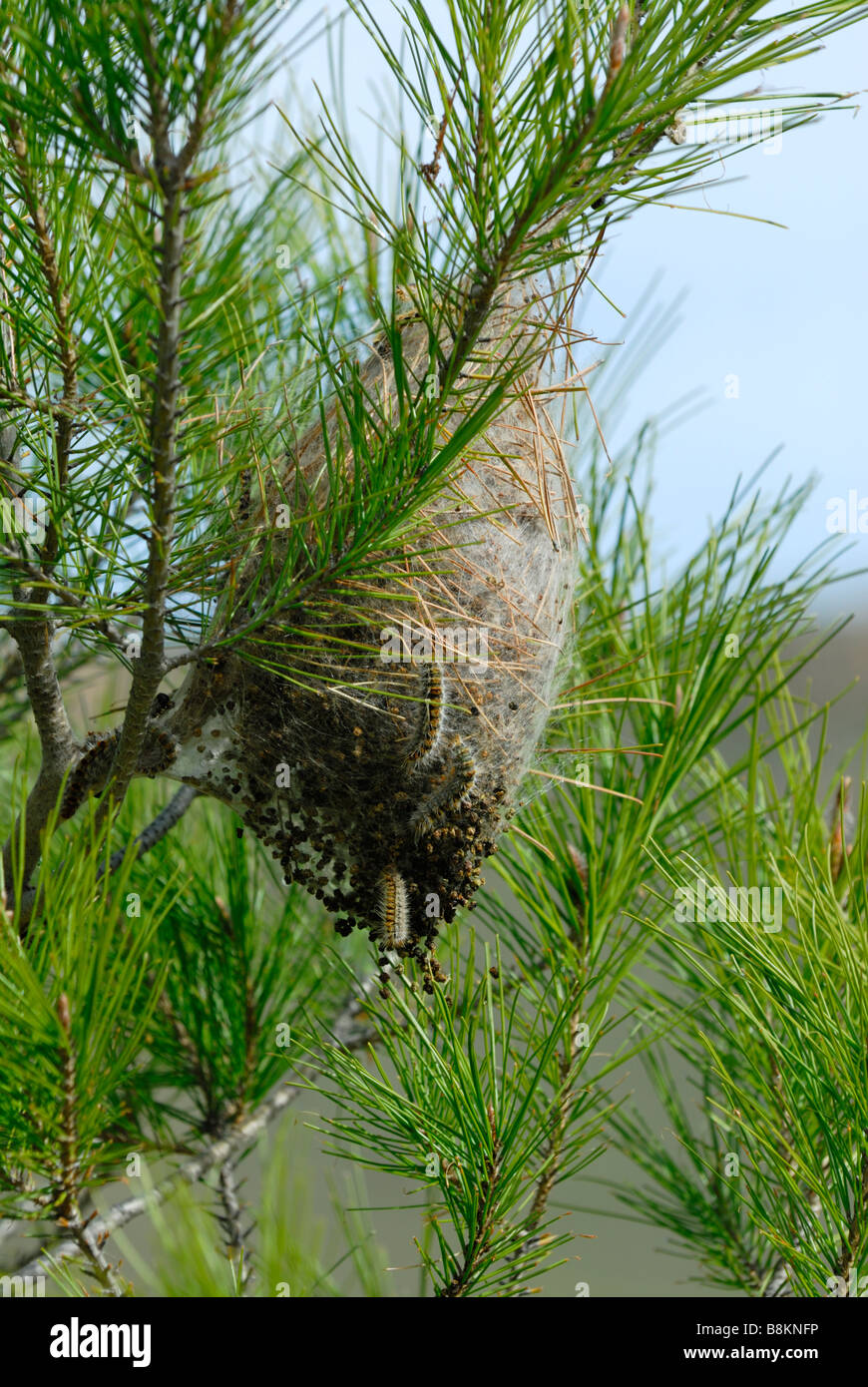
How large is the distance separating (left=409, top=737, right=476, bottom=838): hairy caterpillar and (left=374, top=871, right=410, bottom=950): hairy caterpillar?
0.11ft

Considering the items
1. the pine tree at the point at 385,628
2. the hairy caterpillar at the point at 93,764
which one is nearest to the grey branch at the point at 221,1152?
the pine tree at the point at 385,628

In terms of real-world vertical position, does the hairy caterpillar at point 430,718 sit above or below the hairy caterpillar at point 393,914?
above

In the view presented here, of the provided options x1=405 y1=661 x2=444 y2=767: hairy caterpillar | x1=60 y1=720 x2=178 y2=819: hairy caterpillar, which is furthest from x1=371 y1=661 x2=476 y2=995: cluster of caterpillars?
x1=60 y1=720 x2=178 y2=819: hairy caterpillar

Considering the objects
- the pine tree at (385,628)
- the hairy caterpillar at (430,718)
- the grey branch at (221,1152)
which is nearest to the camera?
the pine tree at (385,628)

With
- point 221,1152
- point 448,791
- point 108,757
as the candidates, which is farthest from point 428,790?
point 221,1152

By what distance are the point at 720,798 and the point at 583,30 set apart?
2.32ft

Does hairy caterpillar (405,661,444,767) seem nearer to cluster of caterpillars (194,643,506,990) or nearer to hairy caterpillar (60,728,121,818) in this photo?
cluster of caterpillars (194,643,506,990)

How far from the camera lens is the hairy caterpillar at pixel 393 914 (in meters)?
0.64

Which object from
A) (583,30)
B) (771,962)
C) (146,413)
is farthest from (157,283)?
(771,962)

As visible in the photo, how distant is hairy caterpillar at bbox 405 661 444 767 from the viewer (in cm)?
62

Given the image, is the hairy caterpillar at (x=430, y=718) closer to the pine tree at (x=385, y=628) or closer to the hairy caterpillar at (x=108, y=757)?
the pine tree at (x=385, y=628)

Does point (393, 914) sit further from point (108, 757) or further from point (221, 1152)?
point (221, 1152)

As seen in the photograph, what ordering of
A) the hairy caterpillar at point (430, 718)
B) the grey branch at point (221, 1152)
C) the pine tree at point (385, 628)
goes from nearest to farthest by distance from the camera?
the pine tree at point (385, 628) → the hairy caterpillar at point (430, 718) → the grey branch at point (221, 1152)
